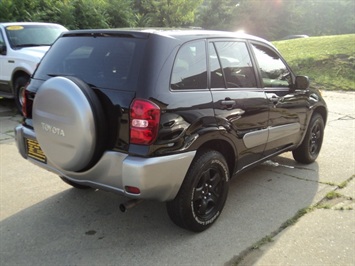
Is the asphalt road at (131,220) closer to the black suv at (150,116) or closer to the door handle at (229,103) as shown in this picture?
the black suv at (150,116)

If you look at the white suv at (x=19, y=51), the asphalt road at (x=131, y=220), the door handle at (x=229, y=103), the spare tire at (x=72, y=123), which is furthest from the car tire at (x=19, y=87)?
the door handle at (x=229, y=103)

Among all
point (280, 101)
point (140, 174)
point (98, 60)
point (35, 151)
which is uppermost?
point (98, 60)

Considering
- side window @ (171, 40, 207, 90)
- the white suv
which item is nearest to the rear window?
side window @ (171, 40, 207, 90)

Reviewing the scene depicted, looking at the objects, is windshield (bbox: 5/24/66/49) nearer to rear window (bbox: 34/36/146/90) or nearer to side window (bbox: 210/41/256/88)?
rear window (bbox: 34/36/146/90)

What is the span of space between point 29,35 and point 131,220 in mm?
6312

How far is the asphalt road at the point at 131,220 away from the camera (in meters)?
3.01

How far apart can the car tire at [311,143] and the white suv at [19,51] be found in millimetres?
5285

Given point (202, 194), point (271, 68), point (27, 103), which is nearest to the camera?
point (202, 194)

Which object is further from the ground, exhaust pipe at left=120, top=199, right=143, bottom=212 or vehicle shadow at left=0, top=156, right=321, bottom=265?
exhaust pipe at left=120, top=199, right=143, bottom=212

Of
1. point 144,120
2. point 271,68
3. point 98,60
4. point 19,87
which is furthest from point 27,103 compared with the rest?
point 19,87

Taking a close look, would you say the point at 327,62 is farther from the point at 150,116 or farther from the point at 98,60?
the point at 150,116

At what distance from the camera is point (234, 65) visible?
3723 mm

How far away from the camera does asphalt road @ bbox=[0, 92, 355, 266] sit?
301 cm

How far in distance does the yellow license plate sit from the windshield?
17.6 ft
